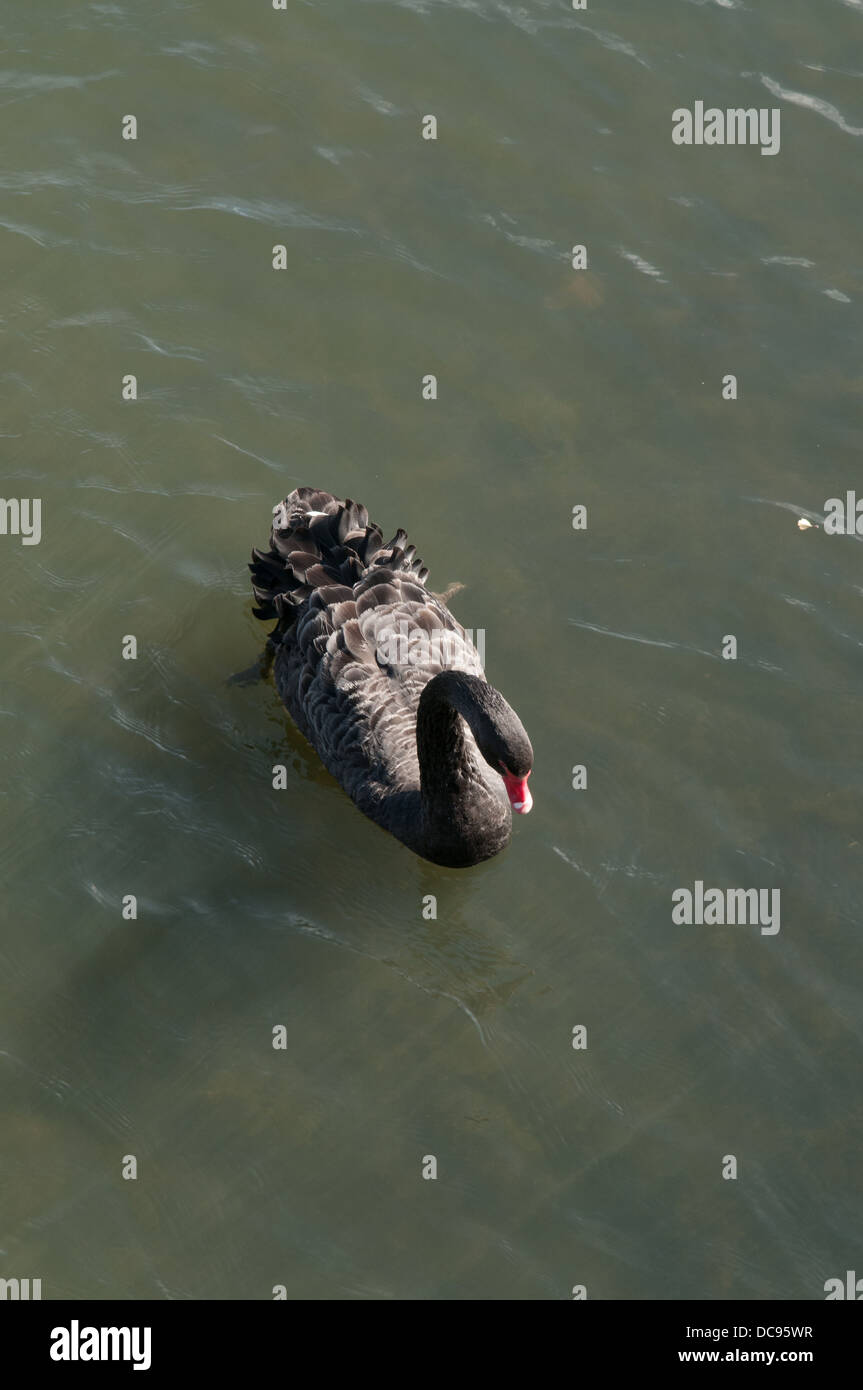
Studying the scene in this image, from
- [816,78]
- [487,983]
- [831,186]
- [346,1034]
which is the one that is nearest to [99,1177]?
[346,1034]

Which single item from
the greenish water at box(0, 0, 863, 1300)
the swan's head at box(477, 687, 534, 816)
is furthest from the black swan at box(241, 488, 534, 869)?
the swan's head at box(477, 687, 534, 816)

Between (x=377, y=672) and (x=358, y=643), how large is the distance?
0.24m

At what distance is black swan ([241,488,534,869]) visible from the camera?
11.0m

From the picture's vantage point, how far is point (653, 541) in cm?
1302

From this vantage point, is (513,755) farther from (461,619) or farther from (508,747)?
(461,619)

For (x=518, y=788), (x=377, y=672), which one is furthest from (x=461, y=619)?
(x=518, y=788)

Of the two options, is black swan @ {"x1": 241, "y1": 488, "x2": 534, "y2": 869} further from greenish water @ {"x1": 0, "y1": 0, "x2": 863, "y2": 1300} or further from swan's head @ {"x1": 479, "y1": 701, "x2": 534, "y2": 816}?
swan's head @ {"x1": 479, "y1": 701, "x2": 534, "y2": 816}

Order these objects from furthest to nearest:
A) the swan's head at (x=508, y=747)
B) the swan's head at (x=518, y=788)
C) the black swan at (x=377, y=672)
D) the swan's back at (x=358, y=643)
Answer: the swan's back at (x=358, y=643) → the black swan at (x=377, y=672) → the swan's head at (x=518, y=788) → the swan's head at (x=508, y=747)

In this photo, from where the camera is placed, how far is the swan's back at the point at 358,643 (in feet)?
37.7

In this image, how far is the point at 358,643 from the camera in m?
11.6

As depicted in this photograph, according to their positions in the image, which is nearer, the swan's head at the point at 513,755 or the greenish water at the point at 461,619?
the swan's head at the point at 513,755

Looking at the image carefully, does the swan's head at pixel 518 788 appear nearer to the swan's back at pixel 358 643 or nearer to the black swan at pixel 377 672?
the black swan at pixel 377 672

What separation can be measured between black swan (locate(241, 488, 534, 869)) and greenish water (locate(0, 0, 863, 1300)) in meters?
0.52

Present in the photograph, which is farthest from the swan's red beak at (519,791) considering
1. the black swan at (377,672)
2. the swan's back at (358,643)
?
the swan's back at (358,643)
